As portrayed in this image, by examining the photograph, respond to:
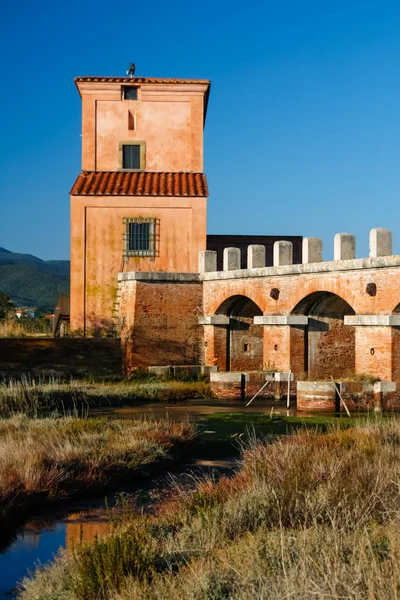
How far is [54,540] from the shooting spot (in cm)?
995

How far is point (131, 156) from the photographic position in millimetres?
30922

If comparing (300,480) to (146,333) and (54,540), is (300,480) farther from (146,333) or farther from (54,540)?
(146,333)

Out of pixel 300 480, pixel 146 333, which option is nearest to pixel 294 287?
pixel 146 333

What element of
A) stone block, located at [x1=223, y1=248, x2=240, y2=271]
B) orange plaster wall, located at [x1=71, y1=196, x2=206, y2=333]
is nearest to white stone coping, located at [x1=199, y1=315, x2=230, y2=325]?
stone block, located at [x1=223, y1=248, x2=240, y2=271]

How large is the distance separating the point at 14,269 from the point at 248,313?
4792 inches

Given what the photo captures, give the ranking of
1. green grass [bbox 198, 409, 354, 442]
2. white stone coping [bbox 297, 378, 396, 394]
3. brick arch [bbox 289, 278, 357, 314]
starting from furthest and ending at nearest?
brick arch [bbox 289, 278, 357, 314], white stone coping [bbox 297, 378, 396, 394], green grass [bbox 198, 409, 354, 442]

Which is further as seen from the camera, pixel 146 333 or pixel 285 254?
pixel 146 333

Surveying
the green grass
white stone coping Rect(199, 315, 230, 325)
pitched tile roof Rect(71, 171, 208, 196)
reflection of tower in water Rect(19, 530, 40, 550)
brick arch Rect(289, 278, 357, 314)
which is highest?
pitched tile roof Rect(71, 171, 208, 196)

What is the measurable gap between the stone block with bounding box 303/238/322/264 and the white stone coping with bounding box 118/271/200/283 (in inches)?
218

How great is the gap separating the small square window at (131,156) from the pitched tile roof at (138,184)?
33 centimetres

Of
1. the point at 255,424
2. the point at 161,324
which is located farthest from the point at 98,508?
the point at 161,324

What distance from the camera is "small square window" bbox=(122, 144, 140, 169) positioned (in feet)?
101

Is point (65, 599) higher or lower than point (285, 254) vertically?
lower

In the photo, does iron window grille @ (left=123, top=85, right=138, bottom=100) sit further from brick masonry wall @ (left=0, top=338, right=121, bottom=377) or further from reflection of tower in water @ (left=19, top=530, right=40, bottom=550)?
reflection of tower in water @ (left=19, top=530, right=40, bottom=550)
